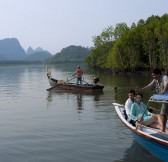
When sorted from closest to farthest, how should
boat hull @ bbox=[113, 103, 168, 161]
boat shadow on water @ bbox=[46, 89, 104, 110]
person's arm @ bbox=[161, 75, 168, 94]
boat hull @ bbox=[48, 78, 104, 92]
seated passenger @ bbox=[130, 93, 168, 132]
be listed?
boat hull @ bbox=[113, 103, 168, 161]
person's arm @ bbox=[161, 75, 168, 94]
seated passenger @ bbox=[130, 93, 168, 132]
boat shadow on water @ bbox=[46, 89, 104, 110]
boat hull @ bbox=[48, 78, 104, 92]

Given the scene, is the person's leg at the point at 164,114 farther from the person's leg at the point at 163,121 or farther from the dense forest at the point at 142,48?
the dense forest at the point at 142,48

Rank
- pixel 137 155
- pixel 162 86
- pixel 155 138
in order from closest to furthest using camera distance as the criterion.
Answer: pixel 155 138 → pixel 162 86 → pixel 137 155

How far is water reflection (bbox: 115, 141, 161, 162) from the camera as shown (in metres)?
11.3

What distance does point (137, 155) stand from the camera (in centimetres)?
1182

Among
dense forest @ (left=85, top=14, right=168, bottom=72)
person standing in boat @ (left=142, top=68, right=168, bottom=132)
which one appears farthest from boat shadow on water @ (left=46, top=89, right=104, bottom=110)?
dense forest @ (left=85, top=14, right=168, bottom=72)

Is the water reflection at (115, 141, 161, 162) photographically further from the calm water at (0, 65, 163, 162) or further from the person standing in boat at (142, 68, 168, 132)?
the person standing in boat at (142, 68, 168, 132)

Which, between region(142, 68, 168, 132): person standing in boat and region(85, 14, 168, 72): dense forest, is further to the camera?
region(85, 14, 168, 72): dense forest

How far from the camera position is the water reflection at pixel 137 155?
11305mm

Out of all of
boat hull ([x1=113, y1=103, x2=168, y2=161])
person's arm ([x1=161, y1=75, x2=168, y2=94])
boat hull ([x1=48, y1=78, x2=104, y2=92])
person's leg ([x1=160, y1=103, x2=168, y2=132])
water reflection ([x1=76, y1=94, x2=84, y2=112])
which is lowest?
water reflection ([x1=76, y1=94, x2=84, y2=112])

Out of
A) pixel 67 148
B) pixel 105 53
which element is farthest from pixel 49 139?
pixel 105 53

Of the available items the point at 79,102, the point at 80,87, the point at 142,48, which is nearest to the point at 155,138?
the point at 79,102

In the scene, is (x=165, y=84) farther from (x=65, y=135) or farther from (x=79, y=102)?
(x=79, y=102)

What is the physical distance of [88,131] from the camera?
15.2m

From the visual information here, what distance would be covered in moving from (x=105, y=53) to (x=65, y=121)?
77.3m
